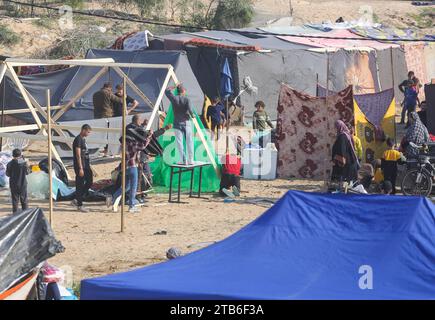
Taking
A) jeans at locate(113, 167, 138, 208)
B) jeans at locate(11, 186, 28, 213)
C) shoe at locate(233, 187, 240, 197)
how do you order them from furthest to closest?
shoe at locate(233, 187, 240, 197) < jeans at locate(113, 167, 138, 208) < jeans at locate(11, 186, 28, 213)

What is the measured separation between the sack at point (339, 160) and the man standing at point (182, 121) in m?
2.56

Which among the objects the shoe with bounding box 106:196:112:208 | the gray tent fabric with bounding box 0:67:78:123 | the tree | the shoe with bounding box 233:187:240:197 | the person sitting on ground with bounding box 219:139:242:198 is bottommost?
the shoe with bounding box 106:196:112:208

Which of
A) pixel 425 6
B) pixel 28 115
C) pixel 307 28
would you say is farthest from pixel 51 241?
pixel 425 6

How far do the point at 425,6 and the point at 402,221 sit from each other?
3740 centimetres

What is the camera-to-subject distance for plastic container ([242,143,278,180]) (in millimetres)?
18719

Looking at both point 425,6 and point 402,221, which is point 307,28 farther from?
point 402,221

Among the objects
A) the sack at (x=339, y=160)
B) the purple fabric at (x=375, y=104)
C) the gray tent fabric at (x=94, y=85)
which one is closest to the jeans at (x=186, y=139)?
the sack at (x=339, y=160)

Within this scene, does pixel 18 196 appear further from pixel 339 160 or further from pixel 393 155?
pixel 393 155

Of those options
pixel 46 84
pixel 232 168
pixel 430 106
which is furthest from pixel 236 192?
pixel 46 84

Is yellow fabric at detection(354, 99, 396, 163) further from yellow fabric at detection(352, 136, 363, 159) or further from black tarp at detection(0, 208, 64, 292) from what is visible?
black tarp at detection(0, 208, 64, 292)

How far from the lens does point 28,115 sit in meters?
23.1

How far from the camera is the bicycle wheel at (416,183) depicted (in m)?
16.6

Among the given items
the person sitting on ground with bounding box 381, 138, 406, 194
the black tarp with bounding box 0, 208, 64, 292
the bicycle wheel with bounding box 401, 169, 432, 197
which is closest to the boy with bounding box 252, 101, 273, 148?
the person sitting on ground with bounding box 381, 138, 406, 194

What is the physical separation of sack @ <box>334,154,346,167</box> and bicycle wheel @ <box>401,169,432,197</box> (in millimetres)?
1211
